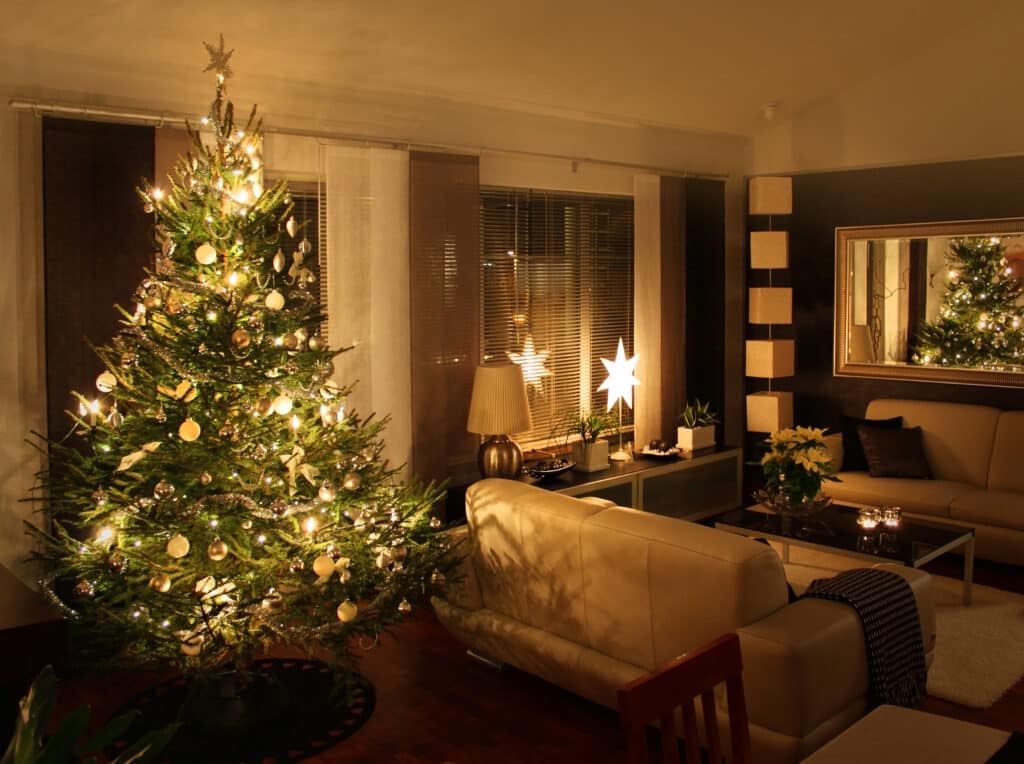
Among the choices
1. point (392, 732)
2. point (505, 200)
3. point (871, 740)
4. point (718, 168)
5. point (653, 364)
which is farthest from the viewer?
point (718, 168)

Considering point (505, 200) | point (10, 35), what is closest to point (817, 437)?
point (505, 200)

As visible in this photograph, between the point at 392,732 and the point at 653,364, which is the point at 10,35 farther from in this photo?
the point at 653,364

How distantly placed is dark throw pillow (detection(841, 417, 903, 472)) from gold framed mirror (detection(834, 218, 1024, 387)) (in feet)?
1.61

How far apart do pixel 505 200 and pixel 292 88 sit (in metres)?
1.57

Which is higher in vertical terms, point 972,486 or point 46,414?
point 46,414

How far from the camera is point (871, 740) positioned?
1794 millimetres

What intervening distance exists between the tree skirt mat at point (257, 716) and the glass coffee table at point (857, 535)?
229 cm

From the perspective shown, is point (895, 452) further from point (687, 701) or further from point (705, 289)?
point (687, 701)

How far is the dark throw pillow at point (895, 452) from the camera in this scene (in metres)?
5.95

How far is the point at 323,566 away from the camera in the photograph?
121 inches

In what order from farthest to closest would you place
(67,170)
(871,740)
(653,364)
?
(653,364) → (67,170) → (871,740)

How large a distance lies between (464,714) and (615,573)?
3.06 ft

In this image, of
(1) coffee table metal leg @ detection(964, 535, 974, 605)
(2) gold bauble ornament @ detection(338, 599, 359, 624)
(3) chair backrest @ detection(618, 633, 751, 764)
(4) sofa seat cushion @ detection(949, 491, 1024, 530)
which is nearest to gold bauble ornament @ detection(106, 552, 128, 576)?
(2) gold bauble ornament @ detection(338, 599, 359, 624)

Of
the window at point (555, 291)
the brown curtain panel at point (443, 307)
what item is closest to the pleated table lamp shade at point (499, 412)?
the brown curtain panel at point (443, 307)
